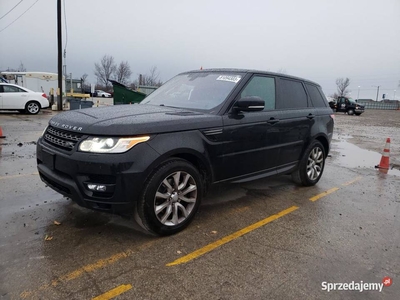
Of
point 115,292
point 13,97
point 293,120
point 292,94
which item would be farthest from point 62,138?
point 13,97

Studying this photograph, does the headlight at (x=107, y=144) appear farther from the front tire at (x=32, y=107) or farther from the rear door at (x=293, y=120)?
the front tire at (x=32, y=107)

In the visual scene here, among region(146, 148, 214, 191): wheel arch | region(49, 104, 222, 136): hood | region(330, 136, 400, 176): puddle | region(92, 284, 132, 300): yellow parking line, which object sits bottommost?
region(92, 284, 132, 300): yellow parking line

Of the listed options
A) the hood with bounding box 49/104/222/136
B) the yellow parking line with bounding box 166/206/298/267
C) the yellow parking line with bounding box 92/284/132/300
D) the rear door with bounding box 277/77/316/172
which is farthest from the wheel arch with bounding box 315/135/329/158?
the yellow parking line with bounding box 92/284/132/300

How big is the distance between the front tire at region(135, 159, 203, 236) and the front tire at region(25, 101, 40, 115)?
52.9 feet

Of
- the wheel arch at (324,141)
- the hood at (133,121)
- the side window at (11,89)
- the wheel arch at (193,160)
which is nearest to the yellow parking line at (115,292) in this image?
the wheel arch at (193,160)

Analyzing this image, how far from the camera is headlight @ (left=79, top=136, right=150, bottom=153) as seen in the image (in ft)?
9.53

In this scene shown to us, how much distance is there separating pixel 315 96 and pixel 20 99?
15717 millimetres

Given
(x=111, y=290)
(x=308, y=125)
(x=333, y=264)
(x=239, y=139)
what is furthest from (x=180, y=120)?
(x=308, y=125)

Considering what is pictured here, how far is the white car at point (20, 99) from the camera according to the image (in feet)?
51.8

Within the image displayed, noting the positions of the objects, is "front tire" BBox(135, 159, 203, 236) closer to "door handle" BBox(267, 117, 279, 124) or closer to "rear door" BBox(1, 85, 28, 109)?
"door handle" BBox(267, 117, 279, 124)

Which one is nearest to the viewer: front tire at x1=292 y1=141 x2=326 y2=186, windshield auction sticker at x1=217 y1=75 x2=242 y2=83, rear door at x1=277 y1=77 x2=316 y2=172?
windshield auction sticker at x1=217 y1=75 x2=242 y2=83

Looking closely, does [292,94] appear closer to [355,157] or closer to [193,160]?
[193,160]

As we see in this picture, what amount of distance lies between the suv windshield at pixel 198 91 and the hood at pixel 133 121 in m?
0.28

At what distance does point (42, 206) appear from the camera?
157 inches
